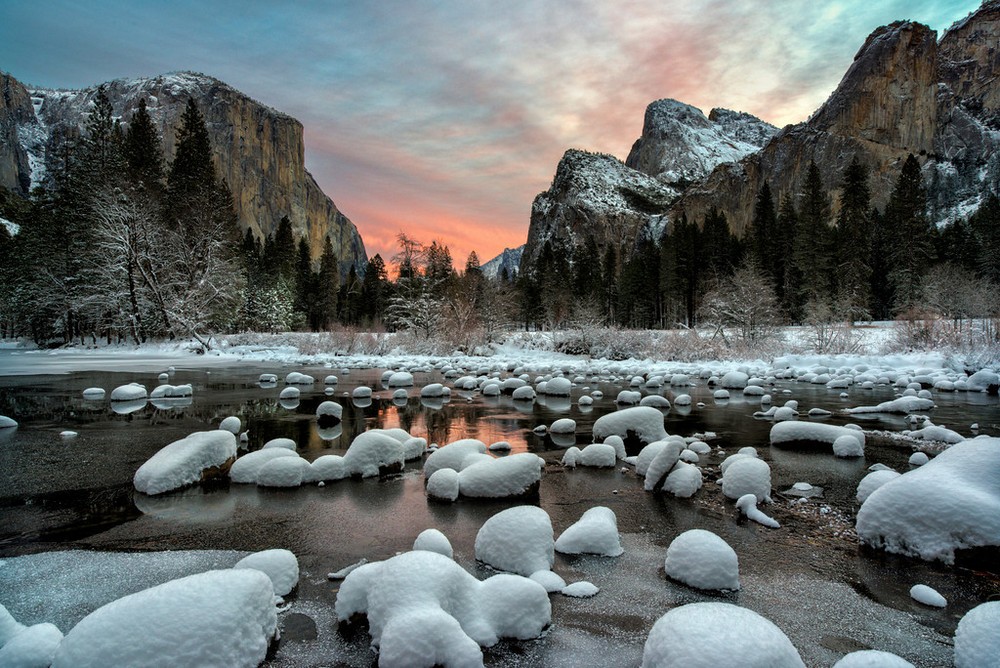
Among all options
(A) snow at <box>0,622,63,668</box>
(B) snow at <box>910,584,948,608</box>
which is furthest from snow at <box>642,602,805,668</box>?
(A) snow at <box>0,622,63,668</box>

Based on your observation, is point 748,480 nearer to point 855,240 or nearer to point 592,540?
point 592,540

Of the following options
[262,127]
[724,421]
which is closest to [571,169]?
[262,127]

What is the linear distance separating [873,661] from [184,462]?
537cm

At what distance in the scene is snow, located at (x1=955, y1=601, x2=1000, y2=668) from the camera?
6.60ft

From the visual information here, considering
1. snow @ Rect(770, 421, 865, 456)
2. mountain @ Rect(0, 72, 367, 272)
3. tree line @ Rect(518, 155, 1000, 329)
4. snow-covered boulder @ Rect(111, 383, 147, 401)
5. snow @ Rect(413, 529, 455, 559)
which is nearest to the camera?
snow @ Rect(413, 529, 455, 559)

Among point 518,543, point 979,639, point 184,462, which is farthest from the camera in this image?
point 184,462

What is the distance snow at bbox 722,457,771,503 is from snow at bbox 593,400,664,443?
2012 millimetres

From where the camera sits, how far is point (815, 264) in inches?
1687

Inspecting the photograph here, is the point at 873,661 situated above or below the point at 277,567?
above

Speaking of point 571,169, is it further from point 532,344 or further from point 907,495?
point 907,495

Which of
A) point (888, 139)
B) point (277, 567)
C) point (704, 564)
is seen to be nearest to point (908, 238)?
point (704, 564)

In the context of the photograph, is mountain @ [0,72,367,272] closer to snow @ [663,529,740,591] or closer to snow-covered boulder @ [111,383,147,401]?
snow-covered boulder @ [111,383,147,401]

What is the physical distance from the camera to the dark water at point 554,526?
239cm

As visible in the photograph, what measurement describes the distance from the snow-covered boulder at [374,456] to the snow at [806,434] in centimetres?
495
